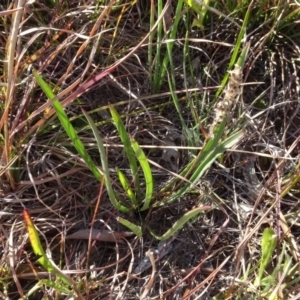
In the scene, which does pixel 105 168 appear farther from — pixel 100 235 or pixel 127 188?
pixel 100 235

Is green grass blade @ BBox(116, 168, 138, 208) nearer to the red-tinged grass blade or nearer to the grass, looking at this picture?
the grass

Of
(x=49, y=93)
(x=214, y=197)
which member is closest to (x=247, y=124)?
(x=214, y=197)

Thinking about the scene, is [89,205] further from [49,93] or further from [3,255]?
[49,93]

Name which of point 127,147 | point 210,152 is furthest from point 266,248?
point 127,147

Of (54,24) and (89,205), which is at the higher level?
(54,24)

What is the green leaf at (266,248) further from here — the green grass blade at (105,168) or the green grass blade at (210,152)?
the green grass blade at (105,168)

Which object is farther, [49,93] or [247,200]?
[247,200]

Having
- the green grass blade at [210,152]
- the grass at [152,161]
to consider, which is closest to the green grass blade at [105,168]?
the grass at [152,161]
